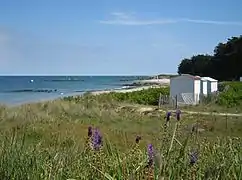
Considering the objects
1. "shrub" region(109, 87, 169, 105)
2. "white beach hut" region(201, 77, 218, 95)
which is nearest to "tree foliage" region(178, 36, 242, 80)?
"white beach hut" region(201, 77, 218, 95)

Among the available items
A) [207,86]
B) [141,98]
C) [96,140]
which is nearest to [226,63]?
[207,86]

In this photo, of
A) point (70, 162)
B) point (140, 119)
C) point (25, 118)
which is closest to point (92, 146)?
point (70, 162)

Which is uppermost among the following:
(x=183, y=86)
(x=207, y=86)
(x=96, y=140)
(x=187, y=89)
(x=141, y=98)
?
(x=96, y=140)

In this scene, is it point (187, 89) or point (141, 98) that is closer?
point (187, 89)

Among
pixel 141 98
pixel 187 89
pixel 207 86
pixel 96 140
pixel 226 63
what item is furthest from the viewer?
pixel 226 63

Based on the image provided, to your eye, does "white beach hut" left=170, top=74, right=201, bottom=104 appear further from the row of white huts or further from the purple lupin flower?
the purple lupin flower

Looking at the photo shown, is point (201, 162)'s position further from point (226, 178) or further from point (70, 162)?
point (70, 162)

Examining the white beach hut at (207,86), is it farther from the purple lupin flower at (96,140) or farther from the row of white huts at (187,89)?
the purple lupin flower at (96,140)

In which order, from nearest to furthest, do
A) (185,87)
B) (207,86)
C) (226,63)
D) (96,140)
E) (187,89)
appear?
(96,140)
(187,89)
(185,87)
(207,86)
(226,63)

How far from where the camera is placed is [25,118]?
22.0 m

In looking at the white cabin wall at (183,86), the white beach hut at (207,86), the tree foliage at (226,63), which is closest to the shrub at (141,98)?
the white cabin wall at (183,86)

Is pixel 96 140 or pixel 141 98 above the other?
pixel 96 140

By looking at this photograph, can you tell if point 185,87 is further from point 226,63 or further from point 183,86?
point 226,63

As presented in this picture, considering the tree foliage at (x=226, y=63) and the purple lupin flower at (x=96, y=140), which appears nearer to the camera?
the purple lupin flower at (x=96, y=140)
